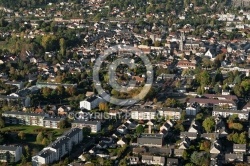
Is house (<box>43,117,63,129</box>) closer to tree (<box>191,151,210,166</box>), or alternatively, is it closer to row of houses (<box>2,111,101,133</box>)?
row of houses (<box>2,111,101,133</box>)

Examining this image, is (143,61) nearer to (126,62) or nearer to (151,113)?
(126,62)

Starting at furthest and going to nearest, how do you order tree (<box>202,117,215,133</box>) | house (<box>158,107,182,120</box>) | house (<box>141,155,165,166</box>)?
1. house (<box>158,107,182,120</box>)
2. tree (<box>202,117,215,133</box>)
3. house (<box>141,155,165,166</box>)

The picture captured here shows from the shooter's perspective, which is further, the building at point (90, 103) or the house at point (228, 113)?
the building at point (90, 103)

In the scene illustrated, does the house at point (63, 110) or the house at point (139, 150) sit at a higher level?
the house at point (63, 110)

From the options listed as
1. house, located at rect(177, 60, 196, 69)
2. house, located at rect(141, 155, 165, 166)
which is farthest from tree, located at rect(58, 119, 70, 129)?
house, located at rect(177, 60, 196, 69)

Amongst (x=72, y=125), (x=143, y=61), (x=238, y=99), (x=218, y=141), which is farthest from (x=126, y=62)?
(x=218, y=141)

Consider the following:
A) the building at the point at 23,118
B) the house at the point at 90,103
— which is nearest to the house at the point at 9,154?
the building at the point at 23,118

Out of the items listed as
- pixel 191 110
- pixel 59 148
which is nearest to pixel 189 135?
pixel 191 110

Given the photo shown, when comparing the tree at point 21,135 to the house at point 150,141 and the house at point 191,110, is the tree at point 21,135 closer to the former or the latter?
the house at point 150,141
